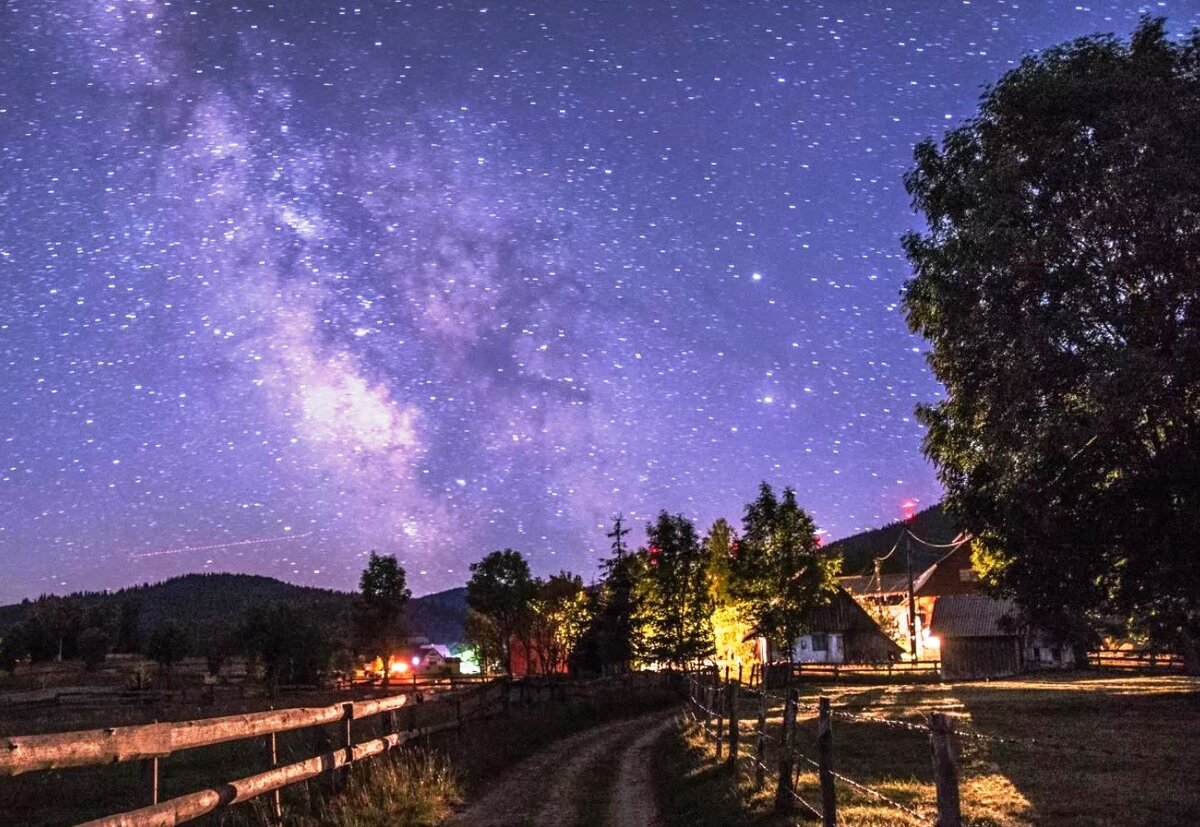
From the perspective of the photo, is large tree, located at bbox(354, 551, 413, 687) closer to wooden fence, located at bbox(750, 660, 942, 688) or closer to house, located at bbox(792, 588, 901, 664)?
house, located at bbox(792, 588, 901, 664)

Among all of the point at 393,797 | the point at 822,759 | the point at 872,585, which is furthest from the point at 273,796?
the point at 872,585

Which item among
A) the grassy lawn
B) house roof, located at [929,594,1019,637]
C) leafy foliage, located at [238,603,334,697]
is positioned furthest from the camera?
leafy foliage, located at [238,603,334,697]

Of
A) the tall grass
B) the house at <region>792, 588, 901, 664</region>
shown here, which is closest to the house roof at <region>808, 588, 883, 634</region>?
the house at <region>792, 588, 901, 664</region>

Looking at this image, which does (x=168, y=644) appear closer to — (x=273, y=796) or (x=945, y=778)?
(x=273, y=796)

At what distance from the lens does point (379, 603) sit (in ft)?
360

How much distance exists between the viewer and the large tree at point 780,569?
63.1 metres

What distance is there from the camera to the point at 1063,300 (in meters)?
21.3

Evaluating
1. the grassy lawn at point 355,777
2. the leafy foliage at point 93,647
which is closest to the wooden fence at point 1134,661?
the grassy lawn at point 355,777

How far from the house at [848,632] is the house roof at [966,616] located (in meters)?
4.82

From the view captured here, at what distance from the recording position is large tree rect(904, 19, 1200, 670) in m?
20.2

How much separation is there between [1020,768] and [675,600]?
52.1 metres

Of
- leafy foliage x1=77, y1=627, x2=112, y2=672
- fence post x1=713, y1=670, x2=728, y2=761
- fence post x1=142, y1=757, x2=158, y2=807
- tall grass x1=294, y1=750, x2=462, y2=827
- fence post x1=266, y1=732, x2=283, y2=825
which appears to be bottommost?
leafy foliage x1=77, y1=627, x2=112, y2=672

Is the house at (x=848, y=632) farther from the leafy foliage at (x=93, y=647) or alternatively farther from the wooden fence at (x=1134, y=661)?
the leafy foliage at (x=93, y=647)

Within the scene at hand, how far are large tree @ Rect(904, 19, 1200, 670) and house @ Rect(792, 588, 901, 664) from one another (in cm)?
5609
